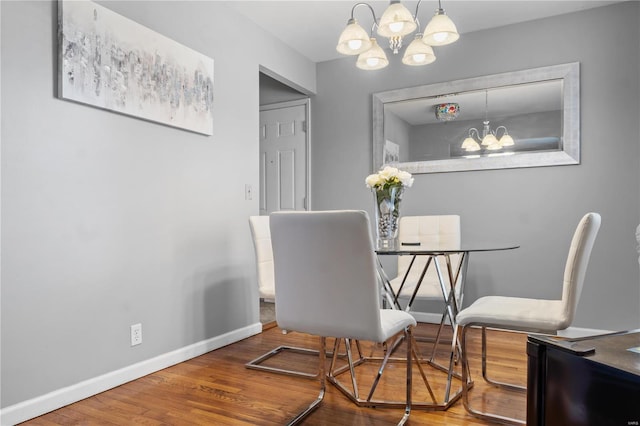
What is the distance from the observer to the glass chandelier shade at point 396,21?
7.20 ft

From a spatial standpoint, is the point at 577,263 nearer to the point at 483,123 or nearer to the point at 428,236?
the point at 428,236

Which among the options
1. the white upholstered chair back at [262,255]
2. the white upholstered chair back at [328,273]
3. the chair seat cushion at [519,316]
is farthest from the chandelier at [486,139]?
the white upholstered chair back at [328,273]

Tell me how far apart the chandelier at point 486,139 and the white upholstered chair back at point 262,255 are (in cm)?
196

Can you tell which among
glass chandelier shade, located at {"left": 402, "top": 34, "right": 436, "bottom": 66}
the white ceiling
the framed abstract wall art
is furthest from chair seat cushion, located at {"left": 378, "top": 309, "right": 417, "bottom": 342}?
the white ceiling

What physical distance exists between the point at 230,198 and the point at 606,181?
284cm

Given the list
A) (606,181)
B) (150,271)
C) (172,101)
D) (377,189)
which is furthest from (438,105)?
(150,271)

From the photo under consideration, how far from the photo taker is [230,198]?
3.24 metres

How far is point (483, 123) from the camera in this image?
3633 millimetres

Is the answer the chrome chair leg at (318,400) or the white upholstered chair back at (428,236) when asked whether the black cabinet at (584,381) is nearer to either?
the chrome chair leg at (318,400)

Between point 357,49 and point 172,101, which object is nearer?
point 357,49

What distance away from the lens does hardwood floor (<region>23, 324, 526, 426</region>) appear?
191cm

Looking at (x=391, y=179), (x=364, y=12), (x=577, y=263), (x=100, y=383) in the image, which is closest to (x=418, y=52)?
(x=391, y=179)

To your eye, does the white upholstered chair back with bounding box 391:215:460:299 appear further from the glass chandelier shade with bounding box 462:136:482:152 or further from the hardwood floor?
the glass chandelier shade with bounding box 462:136:482:152

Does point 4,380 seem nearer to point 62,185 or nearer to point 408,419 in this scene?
point 62,185
